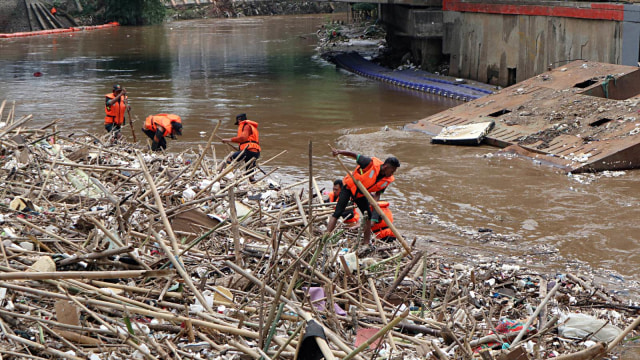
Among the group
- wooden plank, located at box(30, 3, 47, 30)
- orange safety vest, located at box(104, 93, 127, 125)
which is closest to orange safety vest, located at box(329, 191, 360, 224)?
orange safety vest, located at box(104, 93, 127, 125)

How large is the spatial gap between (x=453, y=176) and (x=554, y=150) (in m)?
2.04

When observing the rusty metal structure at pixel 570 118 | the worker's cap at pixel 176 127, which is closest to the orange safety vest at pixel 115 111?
the worker's cap at pixel 176 127

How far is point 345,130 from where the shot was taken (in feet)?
55.9

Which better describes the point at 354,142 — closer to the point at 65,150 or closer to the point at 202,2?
the point at 65,150

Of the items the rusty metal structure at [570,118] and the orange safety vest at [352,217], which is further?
the rusty metal structure at [570,118]

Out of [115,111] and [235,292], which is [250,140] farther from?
[235,292]

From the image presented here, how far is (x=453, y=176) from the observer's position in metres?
12.6

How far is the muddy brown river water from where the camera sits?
30.9 ft

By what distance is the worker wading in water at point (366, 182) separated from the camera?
7953 millimetres

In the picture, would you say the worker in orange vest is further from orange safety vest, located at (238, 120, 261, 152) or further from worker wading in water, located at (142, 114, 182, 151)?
worker wading in water, located at (142, 114, 182, 151)

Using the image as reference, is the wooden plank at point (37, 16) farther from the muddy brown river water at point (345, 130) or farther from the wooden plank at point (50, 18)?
the muddy brown river water at point (345, 130)

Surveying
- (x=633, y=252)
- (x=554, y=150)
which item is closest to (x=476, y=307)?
(x=633, y=252)

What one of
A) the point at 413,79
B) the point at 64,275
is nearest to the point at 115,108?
the point at 64,275

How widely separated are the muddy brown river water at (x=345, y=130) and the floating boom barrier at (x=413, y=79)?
1.49 feet
